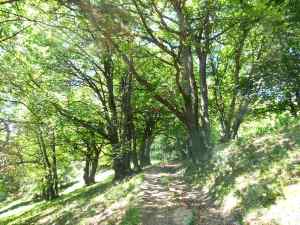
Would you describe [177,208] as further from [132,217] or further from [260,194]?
[260,194]

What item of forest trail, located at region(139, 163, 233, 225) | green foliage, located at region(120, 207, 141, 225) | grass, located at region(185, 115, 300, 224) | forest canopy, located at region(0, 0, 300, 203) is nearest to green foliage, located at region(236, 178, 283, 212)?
grass, located at region(185, 115, 300, 224)

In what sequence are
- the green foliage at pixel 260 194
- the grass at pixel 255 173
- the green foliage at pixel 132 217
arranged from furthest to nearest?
the green foliage at pixel 132 217
the grass at pixel 255 173
the green foliage at pixel 260 194

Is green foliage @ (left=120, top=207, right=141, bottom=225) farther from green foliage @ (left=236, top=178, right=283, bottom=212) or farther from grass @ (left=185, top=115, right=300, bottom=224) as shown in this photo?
green foliage @ (left=236, top=178, right=283, bottom=212)

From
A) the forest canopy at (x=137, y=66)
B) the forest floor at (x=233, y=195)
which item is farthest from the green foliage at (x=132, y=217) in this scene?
the forest canopy at (x=137, y=66)

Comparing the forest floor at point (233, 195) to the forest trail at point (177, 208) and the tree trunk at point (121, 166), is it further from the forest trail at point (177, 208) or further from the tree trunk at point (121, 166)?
the tree trunk at point (121, 166)

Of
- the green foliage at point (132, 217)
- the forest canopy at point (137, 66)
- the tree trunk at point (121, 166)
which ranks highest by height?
the forest canopy at point (137, 66)

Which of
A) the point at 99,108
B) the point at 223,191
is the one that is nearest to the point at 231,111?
the point at 99,108

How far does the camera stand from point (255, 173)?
1116 cm

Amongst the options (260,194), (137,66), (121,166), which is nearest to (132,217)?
(260,194)

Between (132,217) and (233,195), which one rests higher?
(233,195)

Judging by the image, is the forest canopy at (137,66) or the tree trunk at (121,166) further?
the tree trunk at (121,166)

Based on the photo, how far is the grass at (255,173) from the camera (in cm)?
899

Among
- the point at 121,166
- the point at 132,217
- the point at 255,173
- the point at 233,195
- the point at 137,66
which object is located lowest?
the point at 132,217

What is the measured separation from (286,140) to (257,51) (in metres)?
15.8
